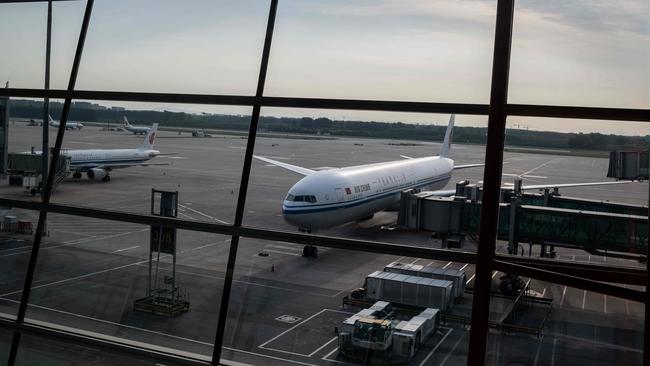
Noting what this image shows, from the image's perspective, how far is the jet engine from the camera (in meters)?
30.5

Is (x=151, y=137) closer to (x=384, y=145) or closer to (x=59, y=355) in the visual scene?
(x=59, y=355)

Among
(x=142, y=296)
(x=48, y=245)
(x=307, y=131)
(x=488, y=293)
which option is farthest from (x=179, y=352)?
(x=48, y=245)

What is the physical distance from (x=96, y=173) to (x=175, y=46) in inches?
1032

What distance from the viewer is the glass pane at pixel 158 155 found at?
6.52m

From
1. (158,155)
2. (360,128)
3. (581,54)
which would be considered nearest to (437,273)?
(360,128)

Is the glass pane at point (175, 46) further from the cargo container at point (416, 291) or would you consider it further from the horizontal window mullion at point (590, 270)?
the horizontal window mullion at point (590, 270)

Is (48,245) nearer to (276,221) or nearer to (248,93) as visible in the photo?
(248,93)

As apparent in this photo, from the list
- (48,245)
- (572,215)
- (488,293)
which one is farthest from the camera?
(48,245)

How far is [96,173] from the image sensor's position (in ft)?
102

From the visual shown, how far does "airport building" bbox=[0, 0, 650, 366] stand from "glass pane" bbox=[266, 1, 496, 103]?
22mm

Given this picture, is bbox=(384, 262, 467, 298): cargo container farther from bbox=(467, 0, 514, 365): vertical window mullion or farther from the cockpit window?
the cockpit window

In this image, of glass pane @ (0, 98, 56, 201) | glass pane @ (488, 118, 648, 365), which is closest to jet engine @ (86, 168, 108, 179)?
glass pane @ (0, 98, 56, 201)

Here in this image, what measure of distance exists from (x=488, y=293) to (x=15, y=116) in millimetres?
7271

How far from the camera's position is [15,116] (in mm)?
8625
